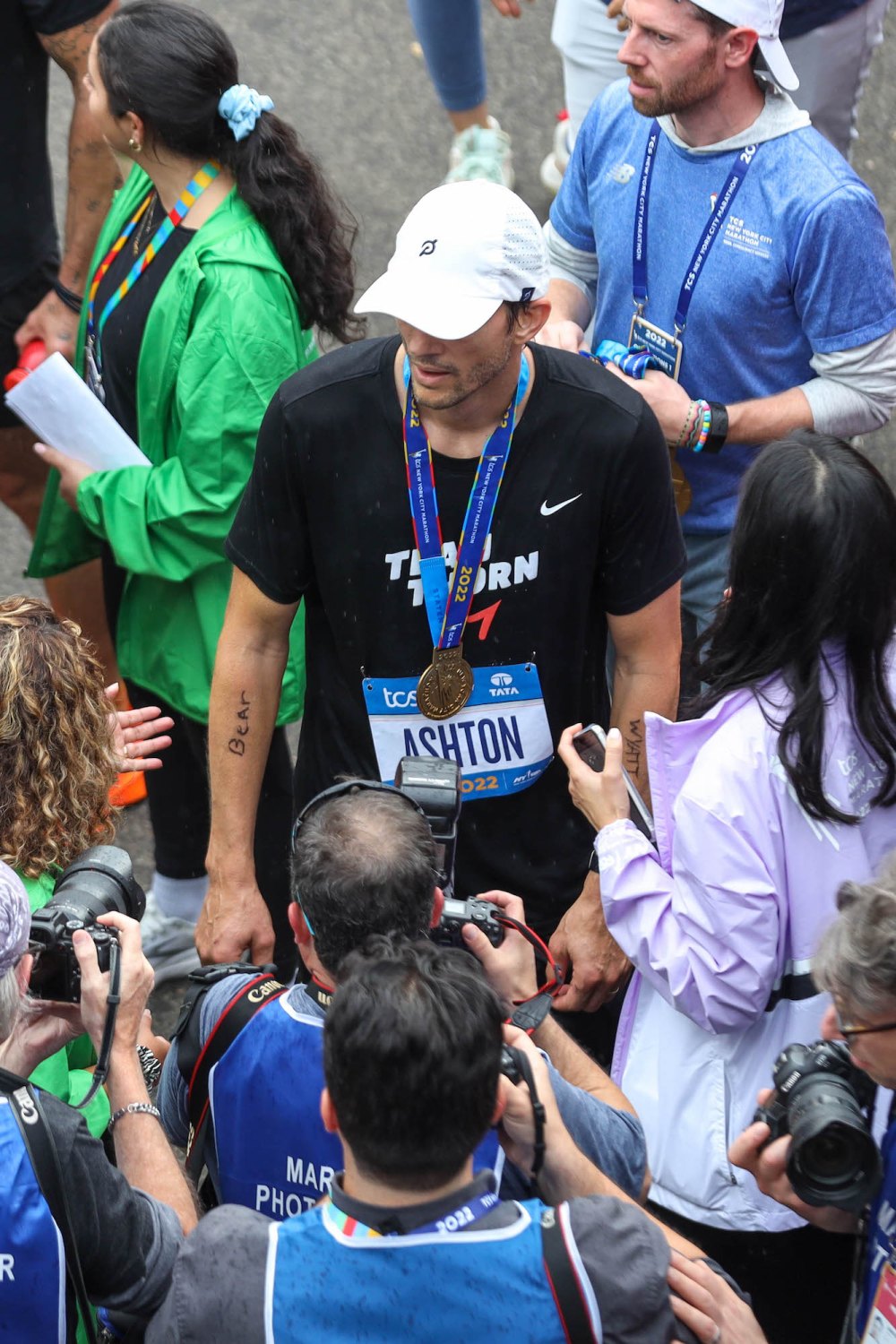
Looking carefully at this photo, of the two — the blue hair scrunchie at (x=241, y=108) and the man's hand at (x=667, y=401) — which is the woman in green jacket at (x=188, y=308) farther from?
the man's hand at (x=667, y=401)

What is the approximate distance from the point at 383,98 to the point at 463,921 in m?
5.63

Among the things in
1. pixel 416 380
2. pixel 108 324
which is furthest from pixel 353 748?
pixel 108 324

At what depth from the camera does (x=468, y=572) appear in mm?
2746

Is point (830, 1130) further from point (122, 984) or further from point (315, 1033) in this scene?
point (122, 984)

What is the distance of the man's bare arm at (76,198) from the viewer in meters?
4.23

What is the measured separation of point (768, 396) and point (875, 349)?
26 cm

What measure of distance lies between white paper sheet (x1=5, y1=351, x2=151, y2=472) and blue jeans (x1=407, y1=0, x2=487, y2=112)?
2.92 m

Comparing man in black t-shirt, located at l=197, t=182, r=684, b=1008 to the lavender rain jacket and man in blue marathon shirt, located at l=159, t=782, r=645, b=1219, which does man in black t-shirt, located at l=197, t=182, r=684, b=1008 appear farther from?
man in blue marathon shirt, located at l=159, t=782, r=645, b=1219

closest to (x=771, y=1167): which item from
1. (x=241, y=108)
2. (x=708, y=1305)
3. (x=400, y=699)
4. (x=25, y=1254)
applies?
(x=708, y=1305)

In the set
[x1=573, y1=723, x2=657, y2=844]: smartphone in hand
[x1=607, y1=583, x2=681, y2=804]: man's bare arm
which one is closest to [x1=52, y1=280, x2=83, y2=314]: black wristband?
[x1=607, y1=583, x2=681, y2=804]: man's bare arm

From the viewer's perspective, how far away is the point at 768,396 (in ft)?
11.2

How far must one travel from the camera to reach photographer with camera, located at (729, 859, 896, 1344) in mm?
1959

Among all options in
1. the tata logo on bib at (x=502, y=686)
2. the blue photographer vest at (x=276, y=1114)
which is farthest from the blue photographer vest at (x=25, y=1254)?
the tata logo on bib at (x=502, y=686)

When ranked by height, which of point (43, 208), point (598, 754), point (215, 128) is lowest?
point (598, 754)
